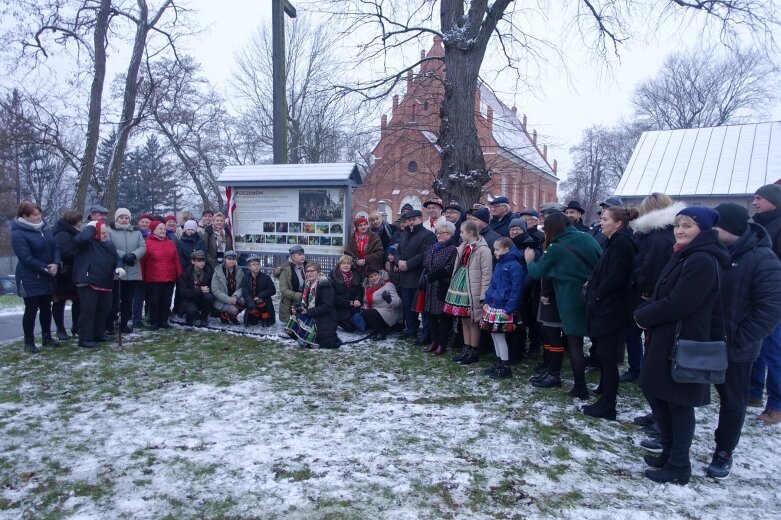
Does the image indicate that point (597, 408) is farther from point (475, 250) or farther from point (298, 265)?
point (298, 265)

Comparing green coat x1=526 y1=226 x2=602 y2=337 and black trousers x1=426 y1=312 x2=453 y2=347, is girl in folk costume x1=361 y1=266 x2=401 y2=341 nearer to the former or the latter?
black trousers x1=426 y1=312 x2=453 y2=347

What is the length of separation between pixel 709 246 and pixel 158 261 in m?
7.01

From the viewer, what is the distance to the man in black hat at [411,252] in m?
7.13

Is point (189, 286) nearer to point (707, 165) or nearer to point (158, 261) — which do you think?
point (158, 261)

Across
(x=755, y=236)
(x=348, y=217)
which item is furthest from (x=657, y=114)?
(x=755, y=236)

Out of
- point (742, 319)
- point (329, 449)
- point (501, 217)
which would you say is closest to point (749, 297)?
point (742, 319)

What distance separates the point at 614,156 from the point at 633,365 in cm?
4858

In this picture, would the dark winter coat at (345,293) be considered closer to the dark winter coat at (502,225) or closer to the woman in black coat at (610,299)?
the dark winter coat at (502,225)

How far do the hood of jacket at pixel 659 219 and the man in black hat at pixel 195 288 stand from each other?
624cm

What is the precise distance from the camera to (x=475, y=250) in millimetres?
6141

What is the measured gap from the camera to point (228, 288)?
8.27 metres

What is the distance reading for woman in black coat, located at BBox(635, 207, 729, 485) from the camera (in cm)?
330

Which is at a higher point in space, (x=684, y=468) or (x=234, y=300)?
(x=234, y=300)

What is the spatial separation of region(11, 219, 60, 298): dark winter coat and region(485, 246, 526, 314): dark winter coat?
5.34 metres
